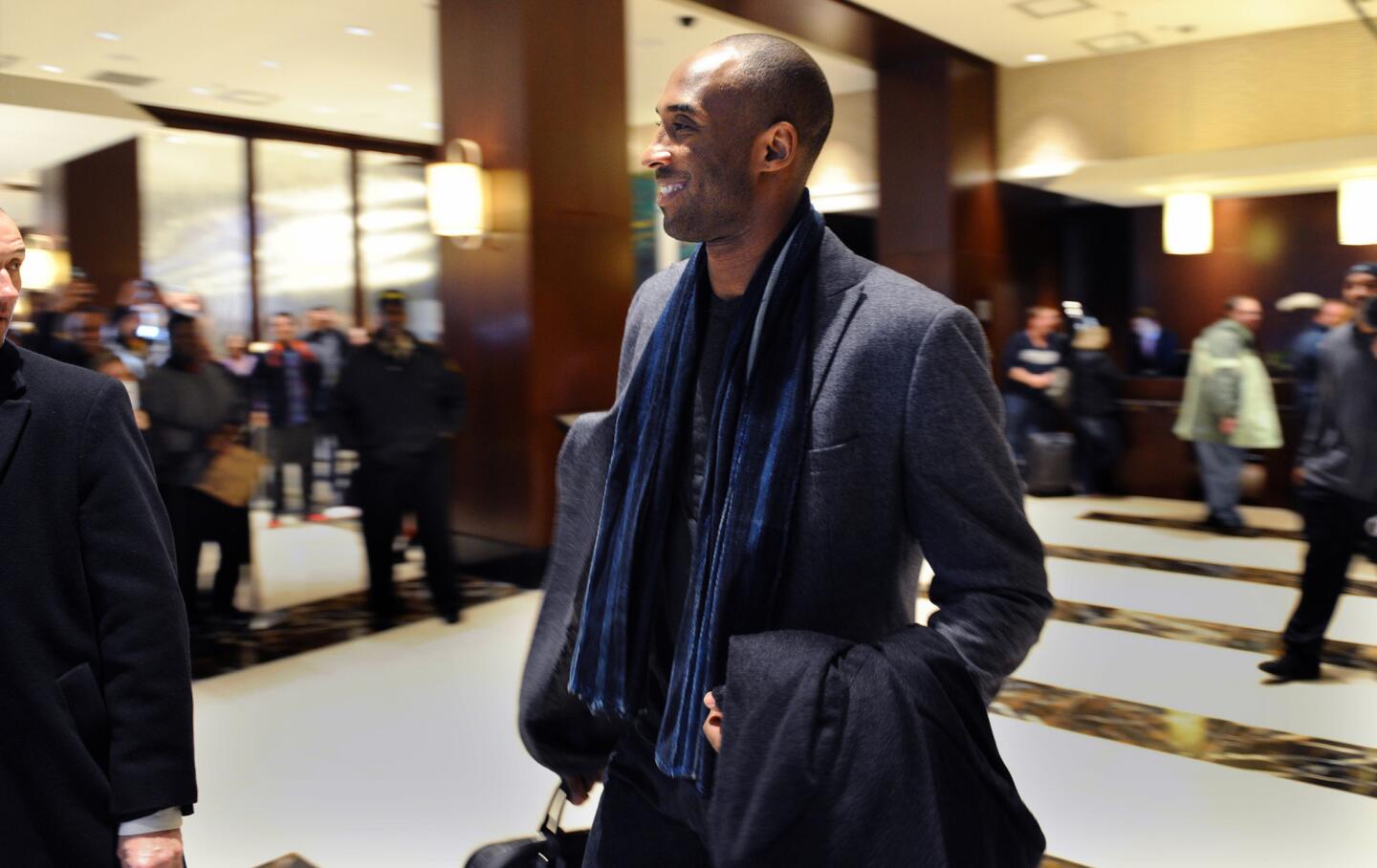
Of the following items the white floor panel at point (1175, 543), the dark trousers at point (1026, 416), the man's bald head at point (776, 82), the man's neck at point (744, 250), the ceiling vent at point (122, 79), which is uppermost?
the ceiling vent at point (122, 79)

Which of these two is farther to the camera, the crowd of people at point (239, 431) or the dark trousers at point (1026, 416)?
the dark trousers at point (1026, 416)

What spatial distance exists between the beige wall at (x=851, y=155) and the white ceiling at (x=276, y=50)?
0.67 feet

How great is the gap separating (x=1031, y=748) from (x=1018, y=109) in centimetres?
877

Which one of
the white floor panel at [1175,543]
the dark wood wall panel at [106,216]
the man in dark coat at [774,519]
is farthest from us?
the dark wood wall panel at [106,216]

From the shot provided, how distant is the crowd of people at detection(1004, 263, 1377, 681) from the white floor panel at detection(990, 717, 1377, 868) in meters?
1.30

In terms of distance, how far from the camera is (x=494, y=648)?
17.3 ft

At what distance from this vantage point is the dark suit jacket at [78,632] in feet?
4.26

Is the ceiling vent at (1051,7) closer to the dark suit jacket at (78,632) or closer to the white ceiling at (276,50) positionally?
the white ceiling at (276,50)

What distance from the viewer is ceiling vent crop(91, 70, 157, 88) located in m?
10.7

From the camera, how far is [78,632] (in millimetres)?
1348

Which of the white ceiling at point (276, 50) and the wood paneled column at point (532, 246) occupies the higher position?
the white ceiling at point (276, 50)

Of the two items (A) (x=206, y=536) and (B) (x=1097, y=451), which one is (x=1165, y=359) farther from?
(A) (x=206, y=536)

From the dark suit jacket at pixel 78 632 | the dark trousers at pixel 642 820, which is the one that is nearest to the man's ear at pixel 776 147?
the dark trousers at pixel 642 820

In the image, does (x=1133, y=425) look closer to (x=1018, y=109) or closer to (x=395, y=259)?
(x=1018, y=109)
